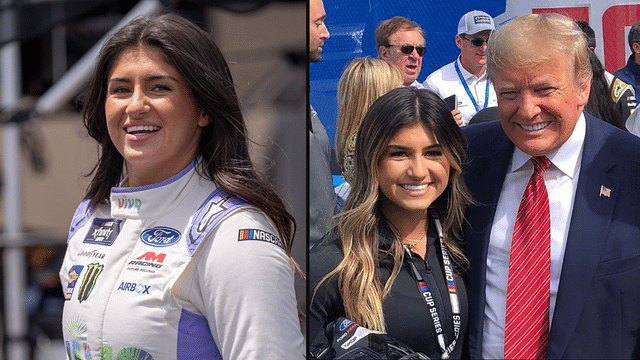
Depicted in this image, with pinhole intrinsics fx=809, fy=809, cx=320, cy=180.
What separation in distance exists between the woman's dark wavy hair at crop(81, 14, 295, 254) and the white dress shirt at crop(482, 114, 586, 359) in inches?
23.0

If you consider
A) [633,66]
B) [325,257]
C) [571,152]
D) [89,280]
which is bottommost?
[89,280]

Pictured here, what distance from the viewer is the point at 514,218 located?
6.79 ft

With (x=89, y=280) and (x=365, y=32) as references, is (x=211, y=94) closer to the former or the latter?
(x=365, y=32)

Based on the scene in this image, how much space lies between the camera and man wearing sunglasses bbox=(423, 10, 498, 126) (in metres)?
2.09

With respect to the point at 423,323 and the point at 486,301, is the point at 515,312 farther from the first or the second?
the point at 423,323

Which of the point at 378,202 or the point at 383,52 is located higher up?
the point at 383,52

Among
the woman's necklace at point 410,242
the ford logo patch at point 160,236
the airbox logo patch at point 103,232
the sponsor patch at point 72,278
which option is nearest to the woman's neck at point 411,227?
the woman's necklace at point 410,242

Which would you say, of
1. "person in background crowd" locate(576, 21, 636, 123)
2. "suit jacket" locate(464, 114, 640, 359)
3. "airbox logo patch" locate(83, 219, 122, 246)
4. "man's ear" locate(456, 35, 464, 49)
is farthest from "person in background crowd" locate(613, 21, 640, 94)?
"airbox logo patch" locate(83, 219, 122, 246)

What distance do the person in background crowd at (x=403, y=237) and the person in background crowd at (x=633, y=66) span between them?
44 cm

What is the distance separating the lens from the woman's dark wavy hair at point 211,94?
88.4 inches

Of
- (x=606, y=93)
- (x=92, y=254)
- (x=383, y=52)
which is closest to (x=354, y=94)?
(x=383, y=52)

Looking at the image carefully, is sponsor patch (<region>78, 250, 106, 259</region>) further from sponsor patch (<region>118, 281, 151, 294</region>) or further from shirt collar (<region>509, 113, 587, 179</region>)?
shirt collar (<region>509, 113, 587, 179</region>)

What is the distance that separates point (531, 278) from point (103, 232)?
119cm

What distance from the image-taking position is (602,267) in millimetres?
1964
